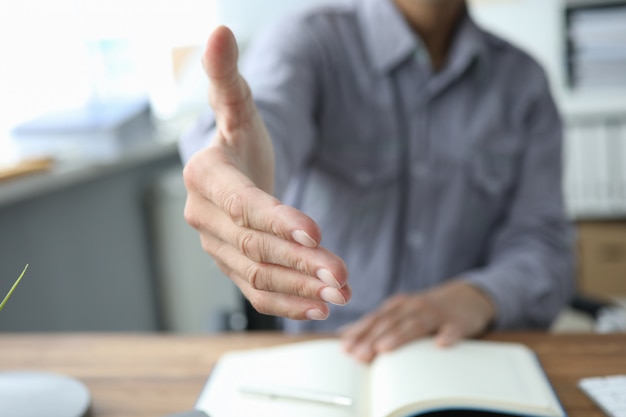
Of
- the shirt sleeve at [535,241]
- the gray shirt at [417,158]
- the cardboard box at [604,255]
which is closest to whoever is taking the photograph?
the shirt sleeve at [535,241]

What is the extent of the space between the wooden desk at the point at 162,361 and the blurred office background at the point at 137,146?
12.6 inches

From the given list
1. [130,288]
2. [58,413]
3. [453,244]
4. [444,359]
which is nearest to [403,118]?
[453,244]

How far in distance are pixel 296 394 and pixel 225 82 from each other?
11.1 inches

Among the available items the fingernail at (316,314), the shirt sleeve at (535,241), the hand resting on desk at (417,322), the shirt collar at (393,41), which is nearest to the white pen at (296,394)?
the hand resting on desk at (417,322)

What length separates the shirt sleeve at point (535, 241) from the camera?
3.26 ft

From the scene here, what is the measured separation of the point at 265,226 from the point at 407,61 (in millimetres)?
798

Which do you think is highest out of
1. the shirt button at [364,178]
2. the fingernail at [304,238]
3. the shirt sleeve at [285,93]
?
the shirt sleeve at [285,93]

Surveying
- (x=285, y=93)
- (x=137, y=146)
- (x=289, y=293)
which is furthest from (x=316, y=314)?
(x=137, y=146)

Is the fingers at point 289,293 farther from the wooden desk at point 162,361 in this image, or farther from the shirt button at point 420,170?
the shirt button at point 420,170

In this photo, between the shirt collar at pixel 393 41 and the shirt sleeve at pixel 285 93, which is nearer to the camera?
the shirt sleeve at pixel 285 93

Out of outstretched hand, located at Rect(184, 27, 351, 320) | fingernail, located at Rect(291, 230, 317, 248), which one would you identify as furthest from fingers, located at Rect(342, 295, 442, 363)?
fingernail, located at Rect(291, 230, 317, 248)

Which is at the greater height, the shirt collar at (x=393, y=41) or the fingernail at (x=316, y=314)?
the shirt collar at (x=393, y=41)

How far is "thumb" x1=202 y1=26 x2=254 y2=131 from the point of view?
0.50 metres

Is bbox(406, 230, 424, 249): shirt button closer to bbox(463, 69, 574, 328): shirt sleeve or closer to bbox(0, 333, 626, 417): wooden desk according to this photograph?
bbox(463, 69, 574, 328): shirt sleeve
